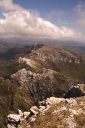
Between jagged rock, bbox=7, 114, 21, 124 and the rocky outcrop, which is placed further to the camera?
jagged rock, bbox=7, 114, 21, 124

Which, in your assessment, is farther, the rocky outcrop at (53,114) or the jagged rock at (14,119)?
the jagged rock at (14,119)

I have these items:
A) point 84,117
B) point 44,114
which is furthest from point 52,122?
point 84,117

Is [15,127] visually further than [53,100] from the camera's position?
No

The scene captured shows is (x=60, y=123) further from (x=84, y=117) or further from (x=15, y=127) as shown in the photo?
(x=15, y=127)

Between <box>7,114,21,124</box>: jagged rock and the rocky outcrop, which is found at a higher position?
the rocky outcrop

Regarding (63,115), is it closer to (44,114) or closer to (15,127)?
(44,114)

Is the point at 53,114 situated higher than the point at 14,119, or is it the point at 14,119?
the point at 53,114

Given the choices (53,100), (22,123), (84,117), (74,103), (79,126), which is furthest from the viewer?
(53,100)

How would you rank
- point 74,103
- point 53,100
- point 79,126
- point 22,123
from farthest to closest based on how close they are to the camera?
point 53,100 < point 74,103 < point 22,123 < point 79,126

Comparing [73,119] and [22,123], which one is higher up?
[73,119]

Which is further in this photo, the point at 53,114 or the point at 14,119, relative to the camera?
the point at 14,119

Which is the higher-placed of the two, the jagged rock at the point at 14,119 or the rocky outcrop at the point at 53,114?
the rocky outcrop at the point at 53,114
